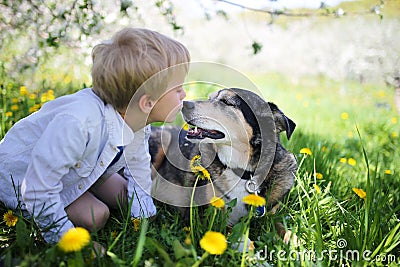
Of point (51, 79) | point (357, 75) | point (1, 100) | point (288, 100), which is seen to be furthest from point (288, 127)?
point (357, 75)

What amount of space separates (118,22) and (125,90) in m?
3.05

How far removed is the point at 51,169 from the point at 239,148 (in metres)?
1.22

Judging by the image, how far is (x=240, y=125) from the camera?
8.36ft

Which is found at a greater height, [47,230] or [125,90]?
[125,90]

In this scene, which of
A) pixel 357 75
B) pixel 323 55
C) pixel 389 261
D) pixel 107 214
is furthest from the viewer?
pixel 323 55

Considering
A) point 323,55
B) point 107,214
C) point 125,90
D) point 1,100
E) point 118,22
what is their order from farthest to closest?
point 323,55 → point 118,22 → point 1,100 → point 107,214 → point 125,90

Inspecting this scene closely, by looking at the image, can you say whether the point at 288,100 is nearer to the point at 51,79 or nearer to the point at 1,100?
the point at 51,79

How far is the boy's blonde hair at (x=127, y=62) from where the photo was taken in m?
2.05

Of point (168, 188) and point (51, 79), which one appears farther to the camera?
point (51, 79)

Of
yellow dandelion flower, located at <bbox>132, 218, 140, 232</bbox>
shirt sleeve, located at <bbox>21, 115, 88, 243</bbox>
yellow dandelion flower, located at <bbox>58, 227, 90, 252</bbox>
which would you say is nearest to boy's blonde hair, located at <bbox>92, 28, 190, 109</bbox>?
shirt sleeve, located at <bbox>21, 115, 88, 243</bbox>

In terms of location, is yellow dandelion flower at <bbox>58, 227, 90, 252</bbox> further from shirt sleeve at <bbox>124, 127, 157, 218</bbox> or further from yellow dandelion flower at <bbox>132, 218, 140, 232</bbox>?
shirt sleeve at <bbox>124, 127, 157, 218</bbox>

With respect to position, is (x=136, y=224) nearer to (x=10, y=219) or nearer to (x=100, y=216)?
(x=100, y=216)

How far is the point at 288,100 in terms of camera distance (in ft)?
23.3

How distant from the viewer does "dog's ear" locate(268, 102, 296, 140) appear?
8.18 feet
